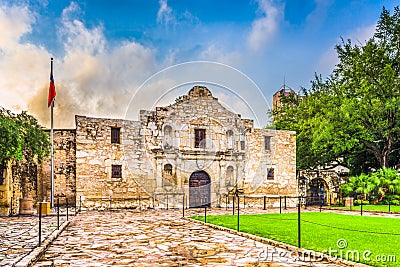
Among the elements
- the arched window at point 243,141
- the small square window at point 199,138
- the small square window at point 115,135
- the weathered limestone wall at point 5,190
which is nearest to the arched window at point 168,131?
the small square window at point 199,138

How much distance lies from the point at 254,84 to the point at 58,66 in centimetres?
900

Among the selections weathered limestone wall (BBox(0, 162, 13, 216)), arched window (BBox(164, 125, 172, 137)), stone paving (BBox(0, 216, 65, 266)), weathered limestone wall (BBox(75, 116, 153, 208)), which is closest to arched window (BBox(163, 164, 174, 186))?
weathered limestone wall (BBox(75, 116, 153, 208))

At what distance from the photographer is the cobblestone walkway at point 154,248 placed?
8376 millimetres

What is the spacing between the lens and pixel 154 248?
10.0 metres

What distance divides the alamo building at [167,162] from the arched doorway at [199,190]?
0.06 metres

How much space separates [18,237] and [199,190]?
1418cm

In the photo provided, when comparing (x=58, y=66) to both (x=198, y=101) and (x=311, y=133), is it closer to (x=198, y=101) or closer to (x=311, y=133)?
(x=198, y=101)

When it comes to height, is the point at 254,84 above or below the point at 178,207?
above

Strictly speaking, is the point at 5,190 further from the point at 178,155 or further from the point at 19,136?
the point at 178,155

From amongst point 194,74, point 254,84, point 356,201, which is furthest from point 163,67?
point 356,201

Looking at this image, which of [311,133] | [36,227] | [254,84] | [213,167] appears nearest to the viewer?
[36,227]

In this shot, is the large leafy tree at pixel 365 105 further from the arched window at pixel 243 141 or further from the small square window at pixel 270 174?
the arched window at pixel 243 141

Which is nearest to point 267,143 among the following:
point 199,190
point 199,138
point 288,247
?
point 199,138

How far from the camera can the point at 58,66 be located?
19.5m
